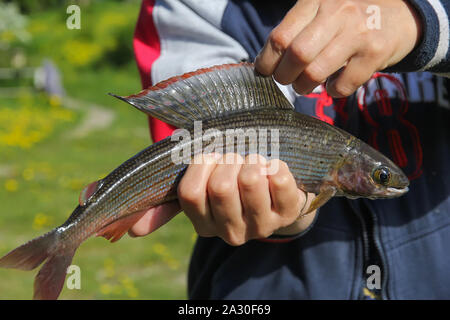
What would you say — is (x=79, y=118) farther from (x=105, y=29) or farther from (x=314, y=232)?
(x=314, y=232)

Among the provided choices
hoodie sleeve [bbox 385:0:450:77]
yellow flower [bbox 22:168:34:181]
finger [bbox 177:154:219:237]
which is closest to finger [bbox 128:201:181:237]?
finger [bbox 177:154:219:237]

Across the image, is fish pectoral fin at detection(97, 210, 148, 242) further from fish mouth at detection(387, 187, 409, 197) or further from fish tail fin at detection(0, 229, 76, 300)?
fish mouth at detection(387, 187, 409, 197)

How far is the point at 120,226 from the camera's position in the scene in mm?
1523

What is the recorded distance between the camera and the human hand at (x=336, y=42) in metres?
1.25

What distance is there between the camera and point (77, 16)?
6.59 ft

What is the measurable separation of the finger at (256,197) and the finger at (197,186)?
0.30 feet

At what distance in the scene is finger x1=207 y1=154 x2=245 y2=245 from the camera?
1.35m

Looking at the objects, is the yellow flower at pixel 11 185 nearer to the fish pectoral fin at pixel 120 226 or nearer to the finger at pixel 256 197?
the fish pectoral fin at pixel 120 226

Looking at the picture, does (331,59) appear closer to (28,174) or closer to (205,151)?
(205,151)

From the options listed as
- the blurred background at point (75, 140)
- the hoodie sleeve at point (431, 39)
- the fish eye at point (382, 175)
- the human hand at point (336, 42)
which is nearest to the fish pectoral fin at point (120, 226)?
the human hand at point (336, 42)

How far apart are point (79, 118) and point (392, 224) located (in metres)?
9.60

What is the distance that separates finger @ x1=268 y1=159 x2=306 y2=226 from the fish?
6 centimetres

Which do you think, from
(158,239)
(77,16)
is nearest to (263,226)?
(77,16)

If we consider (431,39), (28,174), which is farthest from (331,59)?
(28,174)
